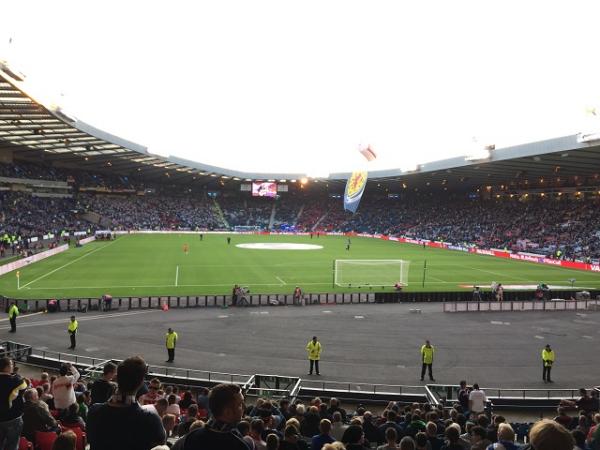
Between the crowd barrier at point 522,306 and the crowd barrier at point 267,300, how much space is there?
0.09 meters

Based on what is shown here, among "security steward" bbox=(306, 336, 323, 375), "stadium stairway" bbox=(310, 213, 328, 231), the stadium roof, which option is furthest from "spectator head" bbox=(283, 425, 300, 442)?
"stadium stairway" bbox=(310, 213, 328, 231)

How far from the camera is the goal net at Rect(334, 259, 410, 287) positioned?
3912cm

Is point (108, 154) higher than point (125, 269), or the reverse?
point (108, 154)

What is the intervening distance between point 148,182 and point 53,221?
40797 mm

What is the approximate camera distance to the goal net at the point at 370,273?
128 feet

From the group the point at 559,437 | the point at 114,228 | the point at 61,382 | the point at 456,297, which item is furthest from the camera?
the point at 114,228

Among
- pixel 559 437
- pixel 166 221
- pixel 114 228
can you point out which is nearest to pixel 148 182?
pixel 166 221

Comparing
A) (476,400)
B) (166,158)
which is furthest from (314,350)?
(166,158)

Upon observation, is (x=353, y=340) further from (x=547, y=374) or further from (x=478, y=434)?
(x=478, y=434)

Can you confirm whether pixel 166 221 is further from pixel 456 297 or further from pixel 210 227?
pixel 456 297

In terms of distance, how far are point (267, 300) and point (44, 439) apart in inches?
962

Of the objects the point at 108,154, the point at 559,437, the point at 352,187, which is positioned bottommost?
the point at 559,437

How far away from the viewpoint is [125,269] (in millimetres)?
43188

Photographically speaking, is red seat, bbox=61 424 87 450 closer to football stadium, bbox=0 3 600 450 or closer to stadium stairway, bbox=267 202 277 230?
football stadium, bbox=0 3 600 450
